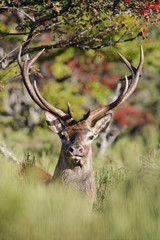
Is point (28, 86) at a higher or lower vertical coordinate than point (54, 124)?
higher

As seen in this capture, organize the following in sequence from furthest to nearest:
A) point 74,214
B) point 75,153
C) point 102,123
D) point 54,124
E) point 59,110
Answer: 1. point 102,123
2. point 59,110
3. point 54,124
4. point 75,153
5. point 74,214

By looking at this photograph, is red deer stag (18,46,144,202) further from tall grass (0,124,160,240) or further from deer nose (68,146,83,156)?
tall grass (0,124,160,240)

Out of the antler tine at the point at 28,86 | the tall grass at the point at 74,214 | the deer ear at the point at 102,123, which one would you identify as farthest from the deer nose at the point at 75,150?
the tall grass at the point at 74,214

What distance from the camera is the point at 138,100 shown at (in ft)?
64.1

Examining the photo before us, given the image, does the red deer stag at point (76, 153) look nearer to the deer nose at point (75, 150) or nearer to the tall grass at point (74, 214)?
the deer nose at point (75, 150)

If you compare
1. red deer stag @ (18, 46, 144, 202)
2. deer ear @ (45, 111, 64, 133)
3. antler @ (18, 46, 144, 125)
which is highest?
antler @ (18, 46, 144, 125)

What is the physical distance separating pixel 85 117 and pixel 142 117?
13.4m

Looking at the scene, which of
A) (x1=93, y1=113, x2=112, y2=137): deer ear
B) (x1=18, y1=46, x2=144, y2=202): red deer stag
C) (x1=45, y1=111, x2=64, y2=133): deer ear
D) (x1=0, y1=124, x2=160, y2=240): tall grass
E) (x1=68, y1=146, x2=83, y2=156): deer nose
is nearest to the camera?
(x1=0, y1=124, x2=160, y2=240): tall grass

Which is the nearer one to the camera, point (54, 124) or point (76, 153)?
→ point (76, 153)

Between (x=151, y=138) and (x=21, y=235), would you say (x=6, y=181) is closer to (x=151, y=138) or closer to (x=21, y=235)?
(x=21, y=235)

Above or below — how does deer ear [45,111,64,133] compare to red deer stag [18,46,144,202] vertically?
above

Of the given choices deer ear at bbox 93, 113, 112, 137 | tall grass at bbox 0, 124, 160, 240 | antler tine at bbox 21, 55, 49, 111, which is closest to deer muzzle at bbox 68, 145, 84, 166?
deer ear at bbox 93, 113, 112, 137

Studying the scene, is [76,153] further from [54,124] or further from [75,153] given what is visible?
[54,124]

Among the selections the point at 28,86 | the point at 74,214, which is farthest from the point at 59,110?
the point at 74,214
